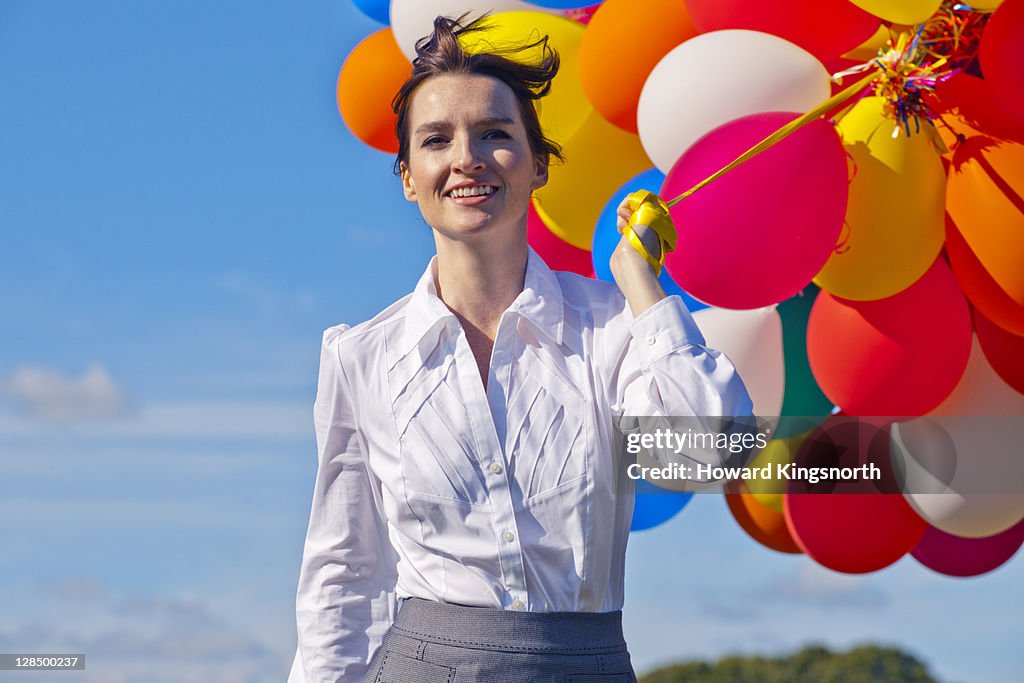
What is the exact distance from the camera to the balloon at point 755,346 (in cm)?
290

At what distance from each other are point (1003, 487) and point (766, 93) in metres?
1.17

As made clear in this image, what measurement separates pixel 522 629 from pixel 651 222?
54 cm

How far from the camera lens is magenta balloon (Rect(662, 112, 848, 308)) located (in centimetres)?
224

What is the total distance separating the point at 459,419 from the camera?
1498 millimetres

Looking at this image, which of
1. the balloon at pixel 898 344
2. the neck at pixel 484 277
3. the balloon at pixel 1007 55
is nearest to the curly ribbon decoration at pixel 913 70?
the balloon at pixel 1007 55

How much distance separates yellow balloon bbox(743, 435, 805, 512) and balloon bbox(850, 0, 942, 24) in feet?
3.61

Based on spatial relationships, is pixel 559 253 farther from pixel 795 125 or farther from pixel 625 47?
pixel 795 125

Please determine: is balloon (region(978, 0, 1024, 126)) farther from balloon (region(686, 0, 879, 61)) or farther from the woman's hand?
the woman's hand

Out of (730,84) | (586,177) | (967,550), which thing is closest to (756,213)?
(730,84)

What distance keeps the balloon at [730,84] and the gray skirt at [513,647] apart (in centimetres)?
130

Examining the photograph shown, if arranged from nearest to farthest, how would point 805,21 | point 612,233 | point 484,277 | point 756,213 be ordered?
point 484,277 → point 756,213 → point 805,21 → point 612,233

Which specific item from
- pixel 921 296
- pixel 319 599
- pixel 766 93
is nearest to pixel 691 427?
pixel 319 599

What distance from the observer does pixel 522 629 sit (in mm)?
1416

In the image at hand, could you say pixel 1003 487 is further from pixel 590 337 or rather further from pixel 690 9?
pixel 590 337
